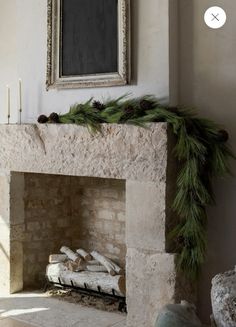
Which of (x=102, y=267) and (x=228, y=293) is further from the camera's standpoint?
(x=102, y=267)

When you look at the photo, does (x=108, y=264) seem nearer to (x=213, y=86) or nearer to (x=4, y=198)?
(x=4, y=198)

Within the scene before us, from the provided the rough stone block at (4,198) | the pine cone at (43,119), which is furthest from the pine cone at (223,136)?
the rough stone block at (4,198)

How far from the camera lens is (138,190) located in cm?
339

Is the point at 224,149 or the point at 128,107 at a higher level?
the point at 128,107

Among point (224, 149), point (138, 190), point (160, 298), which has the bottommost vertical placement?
point (160, 298)

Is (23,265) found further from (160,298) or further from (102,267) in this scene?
(160,298)

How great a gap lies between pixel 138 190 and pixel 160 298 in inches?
29.0

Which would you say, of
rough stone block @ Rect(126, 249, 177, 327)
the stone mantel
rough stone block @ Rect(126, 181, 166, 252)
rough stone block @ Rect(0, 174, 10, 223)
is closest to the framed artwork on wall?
the stone mantel

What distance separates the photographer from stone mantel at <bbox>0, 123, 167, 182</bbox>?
330 cm

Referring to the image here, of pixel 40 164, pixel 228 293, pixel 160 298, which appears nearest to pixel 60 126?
pixel 40 164

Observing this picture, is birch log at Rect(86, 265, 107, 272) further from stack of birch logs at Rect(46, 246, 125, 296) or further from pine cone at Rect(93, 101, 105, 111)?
pine cone at Rect(93, 101, 105, 111)

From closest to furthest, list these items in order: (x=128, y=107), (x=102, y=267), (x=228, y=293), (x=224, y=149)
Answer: (x=228, y=293) → (x=224, y=149) → (x=128, y=107) → (x=102, y=267)

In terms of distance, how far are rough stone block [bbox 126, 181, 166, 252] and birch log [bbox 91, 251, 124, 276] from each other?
81 centimetres

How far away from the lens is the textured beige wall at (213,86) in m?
3.24
